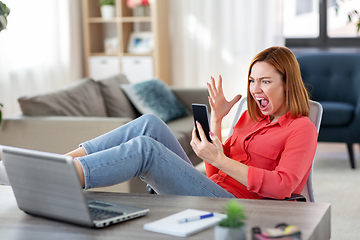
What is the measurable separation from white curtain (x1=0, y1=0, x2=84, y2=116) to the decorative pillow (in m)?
1.15

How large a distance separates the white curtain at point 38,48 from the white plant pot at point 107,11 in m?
0.30

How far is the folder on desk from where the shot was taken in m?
1.12

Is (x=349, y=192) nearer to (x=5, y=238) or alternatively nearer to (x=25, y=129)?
(x=25, y=129)

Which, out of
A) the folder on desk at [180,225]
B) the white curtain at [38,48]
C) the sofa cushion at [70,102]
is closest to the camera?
the folder on desk at [180,225]

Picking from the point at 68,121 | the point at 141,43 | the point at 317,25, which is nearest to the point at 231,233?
the point at 68,121

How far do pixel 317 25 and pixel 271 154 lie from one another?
3.79 m

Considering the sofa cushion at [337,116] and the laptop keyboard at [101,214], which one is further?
the sofa cushion at [337,116]

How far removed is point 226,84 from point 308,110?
353cm

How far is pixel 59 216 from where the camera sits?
122 centimetres

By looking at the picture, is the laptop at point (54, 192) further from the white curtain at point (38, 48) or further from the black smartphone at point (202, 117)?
the white curtain at point (38, 48)

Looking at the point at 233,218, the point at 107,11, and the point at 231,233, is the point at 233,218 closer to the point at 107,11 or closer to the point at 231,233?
the point at 231,233

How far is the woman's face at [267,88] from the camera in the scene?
166 cm

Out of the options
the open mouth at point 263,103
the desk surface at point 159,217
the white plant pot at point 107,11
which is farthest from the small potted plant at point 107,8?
the desk surface at point 159,217

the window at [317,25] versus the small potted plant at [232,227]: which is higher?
the window at [317,25]
